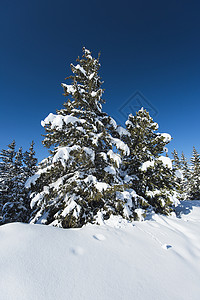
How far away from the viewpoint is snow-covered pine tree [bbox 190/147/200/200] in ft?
77.9

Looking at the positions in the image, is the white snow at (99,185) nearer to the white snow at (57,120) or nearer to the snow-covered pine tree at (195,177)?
the white snow at (57,120)

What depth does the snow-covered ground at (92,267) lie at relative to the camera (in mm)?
1802

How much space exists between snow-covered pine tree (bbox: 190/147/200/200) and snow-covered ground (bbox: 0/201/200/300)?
25374 mm

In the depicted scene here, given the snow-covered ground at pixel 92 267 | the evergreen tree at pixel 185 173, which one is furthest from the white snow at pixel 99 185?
the evergreen tree at pixel 185 173

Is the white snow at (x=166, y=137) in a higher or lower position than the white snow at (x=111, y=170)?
higher

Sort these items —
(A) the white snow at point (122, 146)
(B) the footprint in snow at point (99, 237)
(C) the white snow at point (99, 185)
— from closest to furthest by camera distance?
(B) the footprint in snow at point (99, 237) < (C) the white snow at point (99, 185) < (A) the white snow at point (122, 146)

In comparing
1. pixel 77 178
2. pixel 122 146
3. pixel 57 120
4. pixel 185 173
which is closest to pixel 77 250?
pixel 77 178

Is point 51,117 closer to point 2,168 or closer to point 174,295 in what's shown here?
point 174,295

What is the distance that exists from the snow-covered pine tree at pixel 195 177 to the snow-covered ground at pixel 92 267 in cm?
2537

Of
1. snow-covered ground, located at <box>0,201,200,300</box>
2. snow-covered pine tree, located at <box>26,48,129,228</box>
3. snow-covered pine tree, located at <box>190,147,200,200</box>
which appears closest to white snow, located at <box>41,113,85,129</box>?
snow-covered pine tree, located at <box>26,48,129,228</box>

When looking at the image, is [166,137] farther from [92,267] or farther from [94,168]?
[92,267]

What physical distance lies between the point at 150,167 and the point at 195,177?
22350 mm

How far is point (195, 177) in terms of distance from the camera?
941 inches

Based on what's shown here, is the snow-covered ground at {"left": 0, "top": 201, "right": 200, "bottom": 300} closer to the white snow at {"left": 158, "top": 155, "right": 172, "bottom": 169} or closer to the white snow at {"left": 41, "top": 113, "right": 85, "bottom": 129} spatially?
the white snow at {"left": 41, "top": 113, "right": 85, "bottom": 129}
